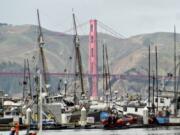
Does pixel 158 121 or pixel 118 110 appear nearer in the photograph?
pixel 158 121

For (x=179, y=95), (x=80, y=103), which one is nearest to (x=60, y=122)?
(x=80, y=103)

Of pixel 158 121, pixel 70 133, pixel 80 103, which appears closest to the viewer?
pixel 70 133

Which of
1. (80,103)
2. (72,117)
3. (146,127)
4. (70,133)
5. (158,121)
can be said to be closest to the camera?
(70,133)

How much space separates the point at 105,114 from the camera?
116 m

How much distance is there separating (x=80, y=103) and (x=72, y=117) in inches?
449

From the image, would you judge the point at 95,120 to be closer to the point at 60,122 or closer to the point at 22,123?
the point at 60,122

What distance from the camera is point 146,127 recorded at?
324 feet

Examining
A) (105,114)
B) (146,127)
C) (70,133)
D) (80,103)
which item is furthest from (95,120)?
(70,133)

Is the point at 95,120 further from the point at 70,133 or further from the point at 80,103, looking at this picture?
the point at 70,133

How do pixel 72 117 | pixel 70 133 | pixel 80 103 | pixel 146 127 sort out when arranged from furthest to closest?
pixel 80 103 → pixel 72 117 → pixel 146 127 → pixel 70 133

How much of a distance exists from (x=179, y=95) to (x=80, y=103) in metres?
16.0

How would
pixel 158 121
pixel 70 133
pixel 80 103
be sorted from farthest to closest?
pixel 80 103, pixel 158 121, pixel 70 133

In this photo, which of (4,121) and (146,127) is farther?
(4,121)

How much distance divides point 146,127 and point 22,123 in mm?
17262
